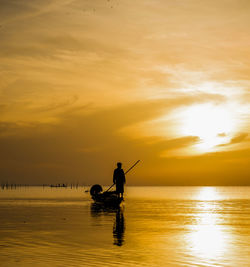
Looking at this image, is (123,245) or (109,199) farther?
(109,199)

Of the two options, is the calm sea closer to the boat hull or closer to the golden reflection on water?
the golden reflection on water

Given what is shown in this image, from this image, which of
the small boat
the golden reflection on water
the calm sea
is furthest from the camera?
the small boat

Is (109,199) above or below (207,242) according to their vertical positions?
above

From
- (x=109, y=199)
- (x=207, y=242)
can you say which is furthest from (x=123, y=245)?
(x=109, y=199)

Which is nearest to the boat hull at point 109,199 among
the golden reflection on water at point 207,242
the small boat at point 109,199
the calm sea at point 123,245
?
the small boat at point 109,199

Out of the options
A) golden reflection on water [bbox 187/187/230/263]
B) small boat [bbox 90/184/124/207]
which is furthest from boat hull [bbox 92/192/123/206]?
golden reflection on water [bbox 187/187/230/263]

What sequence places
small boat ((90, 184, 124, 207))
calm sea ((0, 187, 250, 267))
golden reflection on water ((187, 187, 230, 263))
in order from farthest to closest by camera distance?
small boat ((90, 184, 124, 207)) → golden reflection on water ((187, 187, 230, 263)) → calm sea ((0, 187, 250, 267))

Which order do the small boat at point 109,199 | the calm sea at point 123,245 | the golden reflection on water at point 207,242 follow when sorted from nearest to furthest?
the calm sea at point 123,245 → the golden reflection on water at point 207,242 → the small boat at point 109,199

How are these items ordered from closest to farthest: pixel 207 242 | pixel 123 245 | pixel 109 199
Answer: pixel 123 245 < pixel 207 242 < pixel 109 199

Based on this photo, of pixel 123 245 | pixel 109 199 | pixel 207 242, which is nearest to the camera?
pixel 123 245

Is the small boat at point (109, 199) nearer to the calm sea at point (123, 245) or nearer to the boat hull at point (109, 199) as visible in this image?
the boat hull at point (109, 199)

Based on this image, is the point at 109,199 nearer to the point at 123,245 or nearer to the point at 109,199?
the point at 109,199

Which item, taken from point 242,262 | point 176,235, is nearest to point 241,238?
point 176,235

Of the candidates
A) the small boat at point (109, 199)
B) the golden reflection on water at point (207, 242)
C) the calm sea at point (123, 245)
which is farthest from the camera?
the small boat at point (109, 199)
